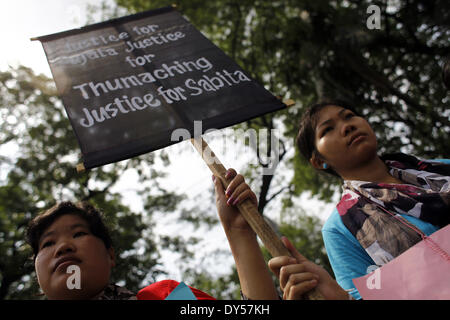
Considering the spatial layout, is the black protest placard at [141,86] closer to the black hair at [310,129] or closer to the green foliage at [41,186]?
the black hair at [310,129]

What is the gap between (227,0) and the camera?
9.88 metres

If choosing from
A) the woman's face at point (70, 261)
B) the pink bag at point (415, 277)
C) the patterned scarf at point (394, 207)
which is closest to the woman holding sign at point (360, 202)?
the patterned scarf at point (394, 207)

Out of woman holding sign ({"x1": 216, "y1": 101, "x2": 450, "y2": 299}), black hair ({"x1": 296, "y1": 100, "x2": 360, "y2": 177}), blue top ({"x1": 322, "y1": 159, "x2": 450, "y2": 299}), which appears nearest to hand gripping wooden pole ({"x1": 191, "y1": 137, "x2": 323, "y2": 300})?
woman holding sign ({"x1": 216, "y1": 101, "x2": 450, "y2": 299})

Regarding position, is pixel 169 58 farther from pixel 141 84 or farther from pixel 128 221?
pixel 128 221

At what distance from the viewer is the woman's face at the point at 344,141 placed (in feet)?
7.09

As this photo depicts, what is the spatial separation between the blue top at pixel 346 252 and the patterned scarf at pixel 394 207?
0.04 m

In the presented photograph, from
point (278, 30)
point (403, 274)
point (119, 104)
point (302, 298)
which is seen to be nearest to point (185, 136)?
point (119, 104)

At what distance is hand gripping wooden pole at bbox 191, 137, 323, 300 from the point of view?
1189 millimetres

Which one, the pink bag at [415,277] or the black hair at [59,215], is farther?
the black hair at [59,215]

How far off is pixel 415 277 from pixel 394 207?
0.67 metres

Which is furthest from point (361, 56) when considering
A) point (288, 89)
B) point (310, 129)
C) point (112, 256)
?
point (112, 256)

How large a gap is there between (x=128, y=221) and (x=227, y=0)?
749 cm

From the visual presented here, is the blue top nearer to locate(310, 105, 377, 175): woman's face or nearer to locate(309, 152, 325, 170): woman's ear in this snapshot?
locate(310, 105, 377, 175): woman's face

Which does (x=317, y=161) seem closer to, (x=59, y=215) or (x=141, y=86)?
(x=141, y=86)
